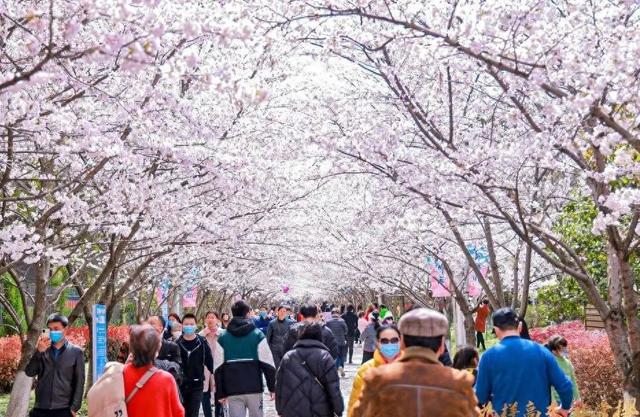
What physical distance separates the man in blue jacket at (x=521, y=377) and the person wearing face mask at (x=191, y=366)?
4.89 m

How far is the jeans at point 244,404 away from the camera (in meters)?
10.1

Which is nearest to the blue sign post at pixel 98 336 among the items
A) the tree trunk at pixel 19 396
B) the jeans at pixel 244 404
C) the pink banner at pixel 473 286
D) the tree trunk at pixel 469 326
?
the tree trunk at pixel 19 396

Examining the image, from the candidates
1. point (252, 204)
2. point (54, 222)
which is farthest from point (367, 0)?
point (252, 204)

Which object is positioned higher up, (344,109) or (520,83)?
(344,109)

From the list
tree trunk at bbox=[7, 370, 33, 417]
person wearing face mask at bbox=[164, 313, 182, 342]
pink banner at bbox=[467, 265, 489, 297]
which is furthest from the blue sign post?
pink banner at bbox=[467, 265, 489, 297]

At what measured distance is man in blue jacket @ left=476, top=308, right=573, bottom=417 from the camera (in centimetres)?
681

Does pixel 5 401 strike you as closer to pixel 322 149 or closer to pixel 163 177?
pixel 163 177

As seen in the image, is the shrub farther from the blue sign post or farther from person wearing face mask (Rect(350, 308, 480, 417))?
person wearing face mask (Rect(350, 308, 480, 417))

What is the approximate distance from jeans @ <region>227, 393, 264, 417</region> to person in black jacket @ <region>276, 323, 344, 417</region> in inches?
66.8

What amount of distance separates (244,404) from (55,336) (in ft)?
7.01

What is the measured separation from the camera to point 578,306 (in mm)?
21516

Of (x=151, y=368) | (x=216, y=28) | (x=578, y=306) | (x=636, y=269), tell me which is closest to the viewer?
(x=151, y=368)

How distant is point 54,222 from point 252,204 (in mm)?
5568

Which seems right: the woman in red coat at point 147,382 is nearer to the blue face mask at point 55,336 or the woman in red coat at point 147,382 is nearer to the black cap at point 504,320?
the black cap at point 504,320
